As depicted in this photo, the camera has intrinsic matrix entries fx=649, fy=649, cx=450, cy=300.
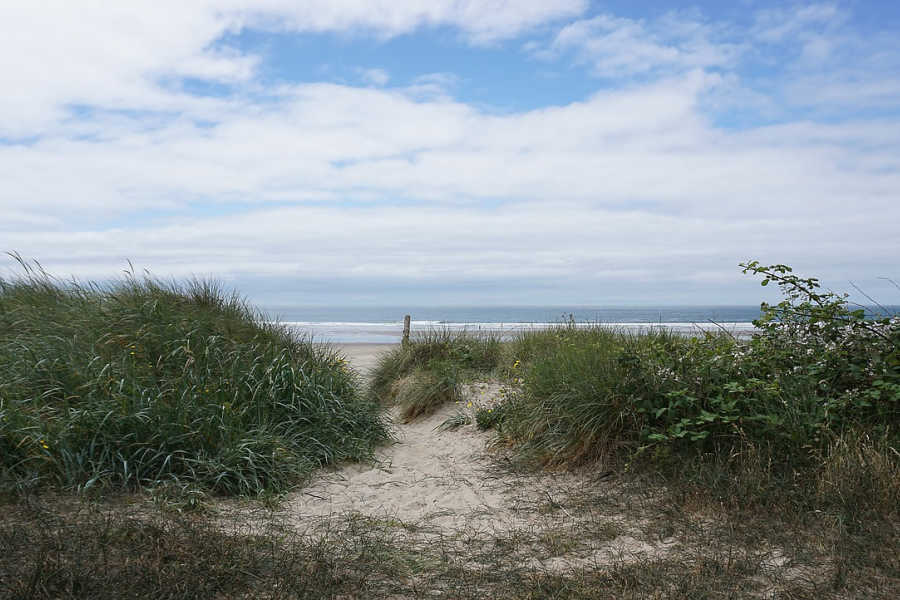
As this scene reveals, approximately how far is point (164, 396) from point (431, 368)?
176 inches

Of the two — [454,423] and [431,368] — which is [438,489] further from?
[431,368]

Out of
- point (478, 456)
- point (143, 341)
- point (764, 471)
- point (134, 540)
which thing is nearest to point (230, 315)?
point (143, 341)

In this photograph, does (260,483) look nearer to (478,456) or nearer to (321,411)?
(321,411)

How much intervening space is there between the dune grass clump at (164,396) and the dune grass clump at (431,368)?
40.5 inches

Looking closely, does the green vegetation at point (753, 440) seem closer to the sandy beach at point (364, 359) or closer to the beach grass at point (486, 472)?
the beach grass at point (486, 472)

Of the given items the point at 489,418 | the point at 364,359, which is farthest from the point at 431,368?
→ the point at 364,359

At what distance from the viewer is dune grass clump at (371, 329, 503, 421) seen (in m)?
9.06

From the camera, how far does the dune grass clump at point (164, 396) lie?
5.48 m

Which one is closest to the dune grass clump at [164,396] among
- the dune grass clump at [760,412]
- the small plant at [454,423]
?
the small plant at [454,423]

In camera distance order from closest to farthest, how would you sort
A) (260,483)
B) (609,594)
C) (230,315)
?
(609,594) → (260,483) → (230,315)

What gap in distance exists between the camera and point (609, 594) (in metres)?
3.54

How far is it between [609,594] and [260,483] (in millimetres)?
3392

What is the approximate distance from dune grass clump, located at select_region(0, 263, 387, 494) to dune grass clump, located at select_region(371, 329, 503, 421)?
1.03 meters

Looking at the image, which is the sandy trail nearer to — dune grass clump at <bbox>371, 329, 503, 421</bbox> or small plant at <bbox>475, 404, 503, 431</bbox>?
small plant at <bbox>475, 404, 503, 431</bbox>
